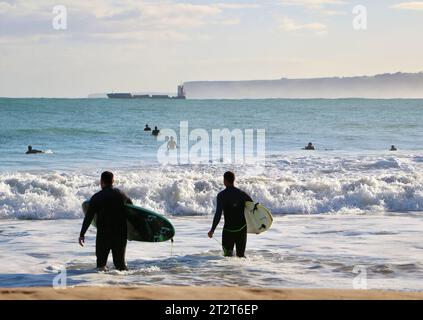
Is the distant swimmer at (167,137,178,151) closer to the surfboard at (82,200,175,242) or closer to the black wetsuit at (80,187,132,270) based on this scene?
the surfboard at (82,200,175,242)

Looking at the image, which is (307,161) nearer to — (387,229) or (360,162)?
(360,162)

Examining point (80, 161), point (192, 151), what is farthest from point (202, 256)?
point (192, 151)

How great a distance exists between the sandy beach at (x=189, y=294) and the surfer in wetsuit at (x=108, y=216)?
2037 mm

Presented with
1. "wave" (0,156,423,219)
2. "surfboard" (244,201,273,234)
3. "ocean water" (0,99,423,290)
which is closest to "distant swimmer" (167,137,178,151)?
"ocean water" (0,99,423,290)

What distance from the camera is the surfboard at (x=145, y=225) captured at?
10.2 m

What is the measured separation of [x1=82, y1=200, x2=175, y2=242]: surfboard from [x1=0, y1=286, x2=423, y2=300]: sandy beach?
2641 mm

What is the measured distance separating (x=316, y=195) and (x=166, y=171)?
7705mm

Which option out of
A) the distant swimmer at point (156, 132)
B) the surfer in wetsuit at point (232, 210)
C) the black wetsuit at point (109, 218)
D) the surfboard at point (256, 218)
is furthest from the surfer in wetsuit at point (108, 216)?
the distant swimmer at point (156, 132)

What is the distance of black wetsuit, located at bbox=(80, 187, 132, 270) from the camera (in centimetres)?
953

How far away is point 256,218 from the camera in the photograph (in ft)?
36.8

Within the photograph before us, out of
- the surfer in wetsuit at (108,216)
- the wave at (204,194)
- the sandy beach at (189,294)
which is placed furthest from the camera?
the wave at (204,194)

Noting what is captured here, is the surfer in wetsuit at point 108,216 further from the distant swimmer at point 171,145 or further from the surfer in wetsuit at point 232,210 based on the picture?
the distant swimmer at point 171,145

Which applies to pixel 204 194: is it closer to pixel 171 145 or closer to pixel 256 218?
pixel 256 218

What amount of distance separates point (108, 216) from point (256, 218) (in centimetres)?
266
